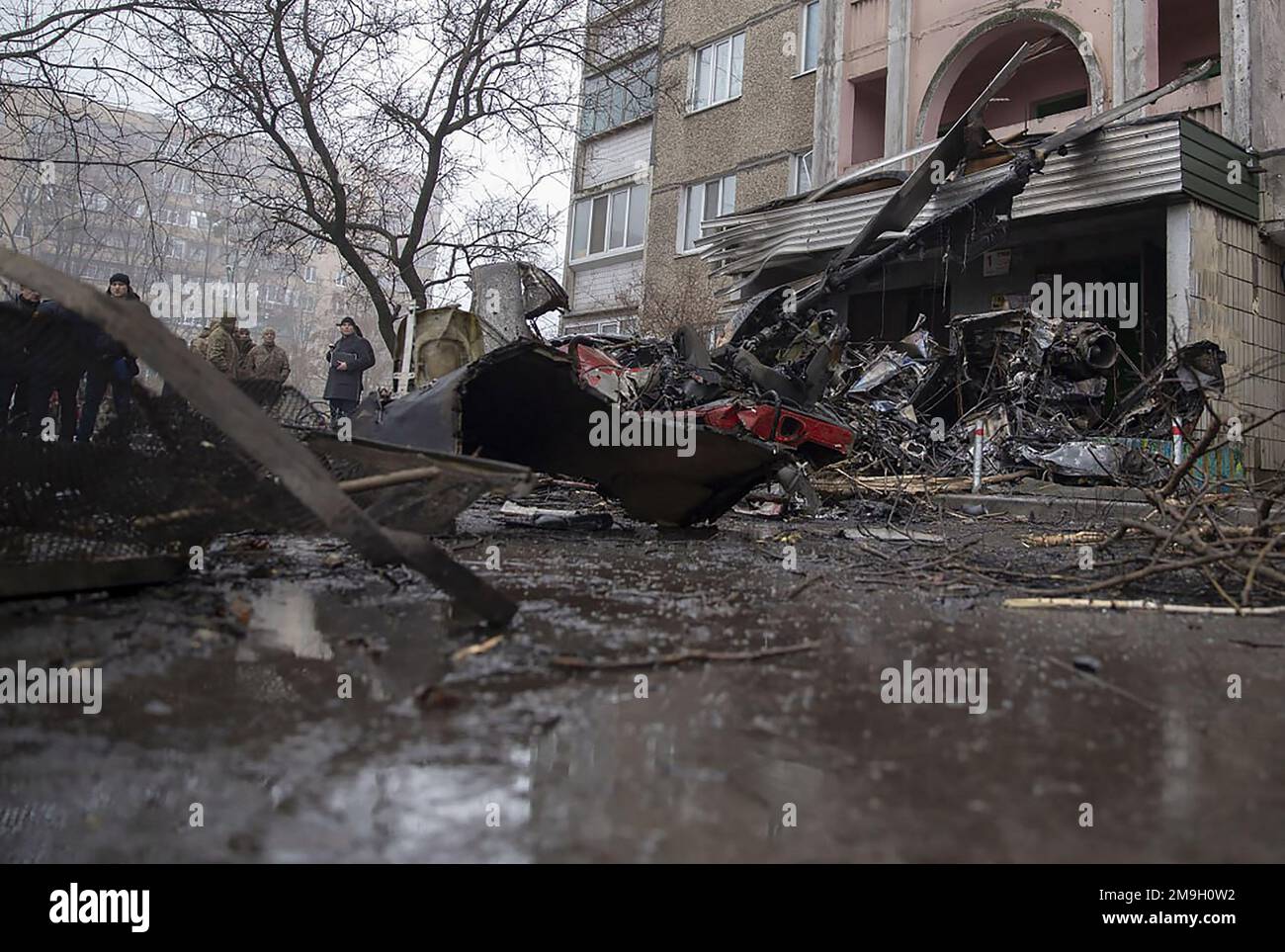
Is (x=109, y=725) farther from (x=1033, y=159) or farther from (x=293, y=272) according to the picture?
(x=293, y=272)

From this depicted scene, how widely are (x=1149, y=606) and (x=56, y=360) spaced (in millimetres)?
3964

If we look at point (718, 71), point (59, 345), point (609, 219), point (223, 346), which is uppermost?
point (718, 71)

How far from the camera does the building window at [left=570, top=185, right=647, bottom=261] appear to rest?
22328 mm

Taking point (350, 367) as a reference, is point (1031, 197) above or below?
above

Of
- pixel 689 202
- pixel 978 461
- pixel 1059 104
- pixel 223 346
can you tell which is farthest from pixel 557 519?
pixel 689 202

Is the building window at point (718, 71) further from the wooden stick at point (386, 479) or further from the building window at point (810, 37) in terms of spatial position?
the wooden stick at point (386, 479)

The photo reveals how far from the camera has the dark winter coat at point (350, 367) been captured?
11484 mm

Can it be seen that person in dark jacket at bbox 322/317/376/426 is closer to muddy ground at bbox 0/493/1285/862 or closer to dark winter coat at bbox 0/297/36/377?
dark winter coat at bbox 0/297/36/377

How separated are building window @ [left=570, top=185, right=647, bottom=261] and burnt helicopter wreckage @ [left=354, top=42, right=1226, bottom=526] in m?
11.0

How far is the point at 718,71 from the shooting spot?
2034 cm

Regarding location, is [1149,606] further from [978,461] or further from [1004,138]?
[1004,138]

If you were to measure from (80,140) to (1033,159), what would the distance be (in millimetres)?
11545

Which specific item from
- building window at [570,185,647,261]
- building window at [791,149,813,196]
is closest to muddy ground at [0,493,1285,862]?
building window at [791,149,813,196]

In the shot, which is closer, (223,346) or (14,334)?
(14,334)
